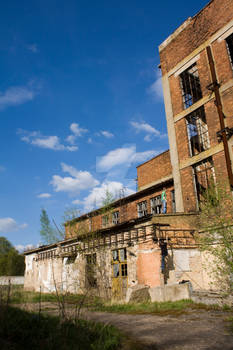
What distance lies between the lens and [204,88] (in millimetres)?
16297

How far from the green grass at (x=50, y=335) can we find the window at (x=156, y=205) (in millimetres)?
14624

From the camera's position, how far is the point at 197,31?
56.5 ft

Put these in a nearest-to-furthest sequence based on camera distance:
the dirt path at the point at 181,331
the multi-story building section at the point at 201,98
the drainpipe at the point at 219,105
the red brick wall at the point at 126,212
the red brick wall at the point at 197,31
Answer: the dirt path at the point at 181,331
the drainpipe at the point at 219,105
the multi-story building section at the point at 201,98
the red brick wall at the point at 197,31
the red brick wall at the point at 126,212

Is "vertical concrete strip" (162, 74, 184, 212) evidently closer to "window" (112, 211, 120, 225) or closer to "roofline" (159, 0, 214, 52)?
"roofline" (159, 0, 214, 52)

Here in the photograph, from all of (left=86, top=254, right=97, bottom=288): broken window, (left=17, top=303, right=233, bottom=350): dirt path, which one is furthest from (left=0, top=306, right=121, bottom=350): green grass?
(left=86, top=254, right=97, bottom=288): broken window

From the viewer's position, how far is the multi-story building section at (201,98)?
49.0 feet

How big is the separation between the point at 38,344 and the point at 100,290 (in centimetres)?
1250

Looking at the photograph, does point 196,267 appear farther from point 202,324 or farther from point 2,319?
point 2,319

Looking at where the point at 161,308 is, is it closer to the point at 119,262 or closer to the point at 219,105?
the point at 119,262

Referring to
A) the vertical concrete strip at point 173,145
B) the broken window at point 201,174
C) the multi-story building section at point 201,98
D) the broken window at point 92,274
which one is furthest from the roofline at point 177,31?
the broken window at point 92,274

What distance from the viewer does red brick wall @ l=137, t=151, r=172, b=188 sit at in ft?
71.8

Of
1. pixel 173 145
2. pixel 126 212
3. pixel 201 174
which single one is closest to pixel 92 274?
pixel 126 212

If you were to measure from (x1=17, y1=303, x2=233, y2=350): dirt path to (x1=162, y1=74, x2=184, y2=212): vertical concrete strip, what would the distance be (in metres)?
8.18

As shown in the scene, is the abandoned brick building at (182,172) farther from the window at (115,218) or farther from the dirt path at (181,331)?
the dirt path at (181,331)
